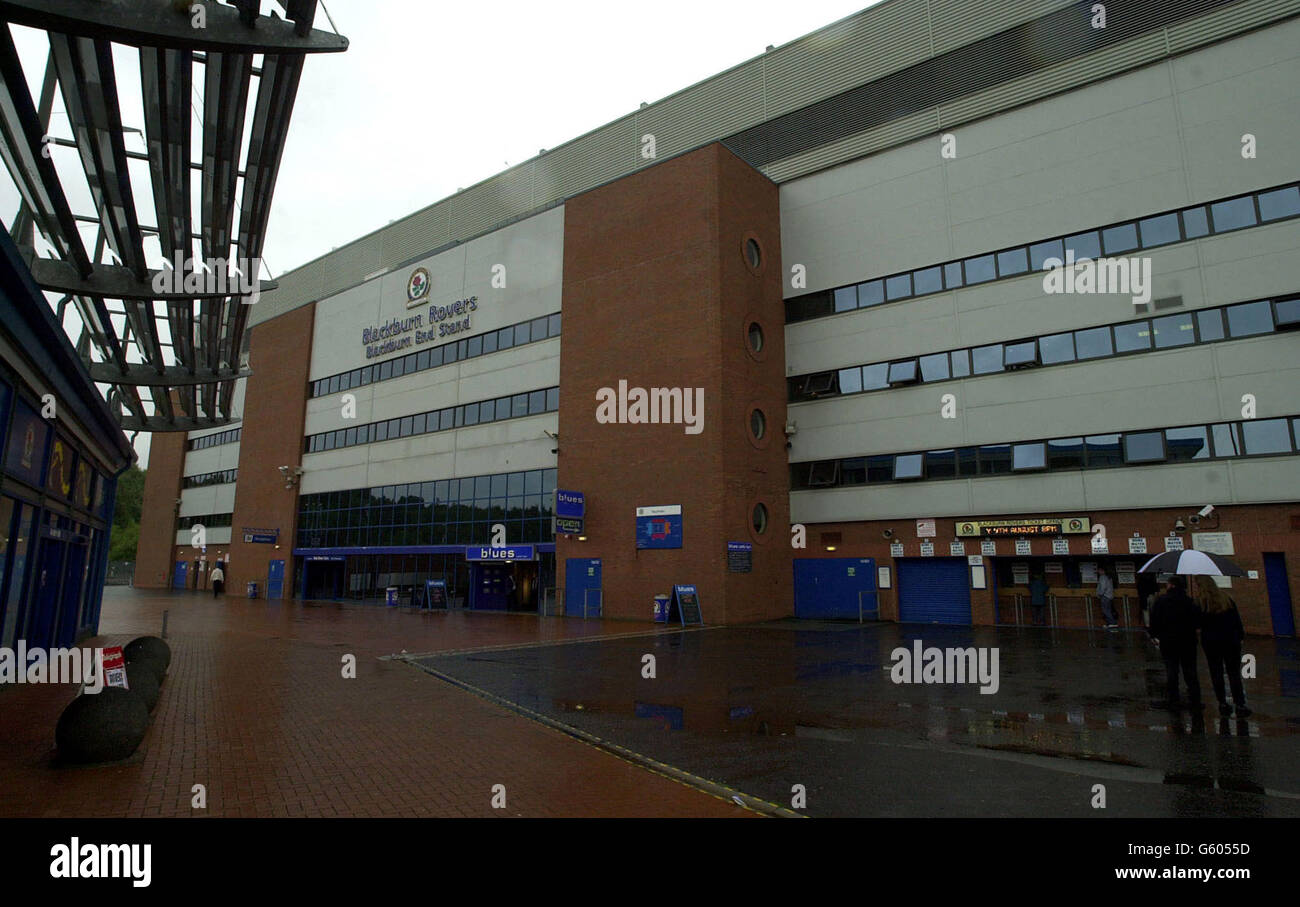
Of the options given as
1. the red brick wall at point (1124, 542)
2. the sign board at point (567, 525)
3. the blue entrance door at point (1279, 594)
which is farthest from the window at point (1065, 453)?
the sign board at point (567, 525)

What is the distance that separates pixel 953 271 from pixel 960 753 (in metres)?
21.4

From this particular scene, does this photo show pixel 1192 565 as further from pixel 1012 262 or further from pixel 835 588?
pixel 1012 262

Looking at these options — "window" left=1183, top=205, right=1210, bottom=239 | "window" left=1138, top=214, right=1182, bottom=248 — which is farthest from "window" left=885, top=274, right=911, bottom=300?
"window" left=1183, top=205, right=1210, bottom=239

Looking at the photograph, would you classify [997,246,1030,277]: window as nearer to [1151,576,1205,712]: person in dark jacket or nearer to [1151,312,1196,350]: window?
[1151,312,1196,350]: window

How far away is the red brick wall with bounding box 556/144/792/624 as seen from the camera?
80.4ft

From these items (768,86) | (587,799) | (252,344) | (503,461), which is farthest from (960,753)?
(252,344)

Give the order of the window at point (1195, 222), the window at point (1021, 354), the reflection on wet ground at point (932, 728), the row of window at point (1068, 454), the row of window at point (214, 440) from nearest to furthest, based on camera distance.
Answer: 1. the reflection on wet ground at point (932, 728)
2. the row of window at point (1068, 454)
3. the window at point (1195, 222)
4. the window at point (1021, 354)
5. the row of window at point (214, 440)

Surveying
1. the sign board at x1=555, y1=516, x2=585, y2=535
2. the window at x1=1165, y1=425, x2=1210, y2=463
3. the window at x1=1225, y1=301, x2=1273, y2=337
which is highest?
the window at x1=1225, y1=301, x2=1273, y2=337

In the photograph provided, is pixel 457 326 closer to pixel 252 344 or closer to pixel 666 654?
pixel 252 344

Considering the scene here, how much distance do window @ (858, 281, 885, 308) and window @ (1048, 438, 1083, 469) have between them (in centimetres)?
771

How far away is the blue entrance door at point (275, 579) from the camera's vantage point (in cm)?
4169

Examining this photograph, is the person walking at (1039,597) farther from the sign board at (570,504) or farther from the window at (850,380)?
the sign board at (570,504)

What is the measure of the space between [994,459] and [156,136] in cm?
2267

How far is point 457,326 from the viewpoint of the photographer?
3525 cm
